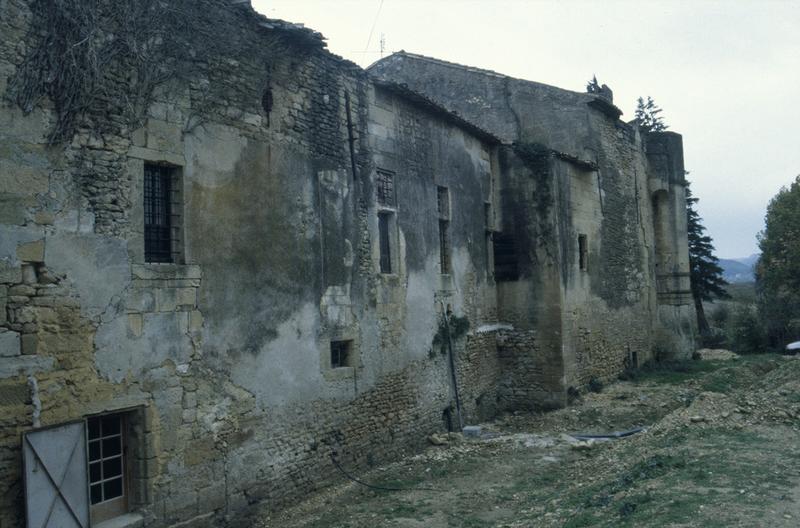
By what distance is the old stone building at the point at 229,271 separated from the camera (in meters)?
6.31

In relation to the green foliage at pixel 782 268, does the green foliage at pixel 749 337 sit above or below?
below

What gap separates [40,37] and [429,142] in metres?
7.72

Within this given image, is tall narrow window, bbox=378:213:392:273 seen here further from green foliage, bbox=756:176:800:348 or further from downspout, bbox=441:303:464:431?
green foliage, bbox=756:176:800:348

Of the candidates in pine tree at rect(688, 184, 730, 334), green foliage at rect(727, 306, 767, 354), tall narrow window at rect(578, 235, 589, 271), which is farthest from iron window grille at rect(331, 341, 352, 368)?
pine tree at rect(688, 184, 730, 334)

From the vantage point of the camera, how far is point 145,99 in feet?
24.0

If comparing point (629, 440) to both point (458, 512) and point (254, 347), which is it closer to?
point (458, 512)

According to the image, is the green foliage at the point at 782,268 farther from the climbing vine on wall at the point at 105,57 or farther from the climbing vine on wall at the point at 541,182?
the climbing vine on wall at the point at 105,57

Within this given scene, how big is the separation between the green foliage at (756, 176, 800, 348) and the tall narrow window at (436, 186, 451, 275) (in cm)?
1699

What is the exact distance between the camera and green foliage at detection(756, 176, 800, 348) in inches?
960

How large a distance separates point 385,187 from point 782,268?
22729mm

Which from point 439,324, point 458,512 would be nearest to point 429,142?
point 439,324

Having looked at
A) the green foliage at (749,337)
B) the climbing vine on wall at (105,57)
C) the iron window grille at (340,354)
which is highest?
the climbing vine on wall at (105,57)

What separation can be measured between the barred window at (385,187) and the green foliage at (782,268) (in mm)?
19155

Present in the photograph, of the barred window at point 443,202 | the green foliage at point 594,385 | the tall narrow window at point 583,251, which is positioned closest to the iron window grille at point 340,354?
the barred window at point 443,202
